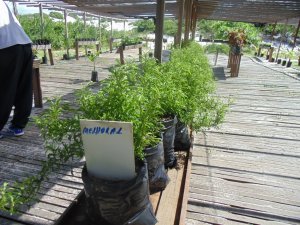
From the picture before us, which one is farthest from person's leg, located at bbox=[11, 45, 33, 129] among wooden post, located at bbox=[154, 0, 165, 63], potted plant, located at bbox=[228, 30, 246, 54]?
potted plant, located at bbox=[228, 30, 246, 54]

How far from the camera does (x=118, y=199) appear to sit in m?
1.46

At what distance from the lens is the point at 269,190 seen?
8.42ft

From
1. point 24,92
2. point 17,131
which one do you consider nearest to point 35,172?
point 17,131

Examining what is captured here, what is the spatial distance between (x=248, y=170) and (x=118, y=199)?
192cm

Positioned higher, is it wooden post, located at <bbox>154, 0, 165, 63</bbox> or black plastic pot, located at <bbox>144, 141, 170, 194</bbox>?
wooden post, located at <bbox>154, 0, 165, 63</bbox>

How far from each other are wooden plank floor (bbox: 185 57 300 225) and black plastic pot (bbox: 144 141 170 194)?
0.36m

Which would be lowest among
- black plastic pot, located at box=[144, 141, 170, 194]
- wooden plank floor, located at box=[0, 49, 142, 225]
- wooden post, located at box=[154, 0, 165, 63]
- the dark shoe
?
wooden plank floor, located at box=[0, 49, 142, 225]

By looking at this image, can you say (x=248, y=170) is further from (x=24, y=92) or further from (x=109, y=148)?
(x=24, y=92)

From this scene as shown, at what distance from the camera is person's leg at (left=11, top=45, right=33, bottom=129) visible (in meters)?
3.13

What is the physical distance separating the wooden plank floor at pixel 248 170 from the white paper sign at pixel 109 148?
982mm

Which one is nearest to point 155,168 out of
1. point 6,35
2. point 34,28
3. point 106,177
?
point 106,177

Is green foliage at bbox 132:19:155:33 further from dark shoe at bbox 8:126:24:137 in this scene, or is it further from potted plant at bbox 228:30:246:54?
dark shoe at bbox 8:126:24:137

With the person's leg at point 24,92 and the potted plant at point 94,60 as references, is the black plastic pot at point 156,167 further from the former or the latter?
the potted plant at point 94,60

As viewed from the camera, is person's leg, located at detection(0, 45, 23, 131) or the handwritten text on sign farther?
person's leg, located at detection(0, 45, 23, 131)
